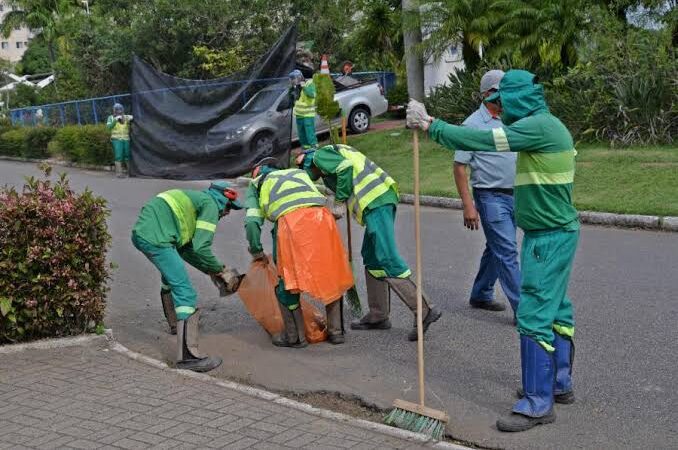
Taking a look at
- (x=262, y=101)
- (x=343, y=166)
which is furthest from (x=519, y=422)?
(x=262, y=101)

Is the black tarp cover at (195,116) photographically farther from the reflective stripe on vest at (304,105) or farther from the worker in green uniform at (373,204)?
the worker in green uniform at (373,204)

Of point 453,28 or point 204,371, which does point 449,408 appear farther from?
point 453,28

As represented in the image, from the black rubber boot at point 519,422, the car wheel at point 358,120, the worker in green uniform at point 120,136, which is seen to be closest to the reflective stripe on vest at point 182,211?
the black rubber boot at point 519,422

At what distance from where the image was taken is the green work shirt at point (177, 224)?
6.54 m

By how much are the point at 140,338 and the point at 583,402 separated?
3693mm

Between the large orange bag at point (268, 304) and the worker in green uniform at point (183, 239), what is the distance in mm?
378

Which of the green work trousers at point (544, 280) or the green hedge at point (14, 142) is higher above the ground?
the green hedge at point (14, 142)

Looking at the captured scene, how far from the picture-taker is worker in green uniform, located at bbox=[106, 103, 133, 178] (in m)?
19.9

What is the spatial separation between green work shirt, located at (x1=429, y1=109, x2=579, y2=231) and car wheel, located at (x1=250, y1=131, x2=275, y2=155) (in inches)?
477

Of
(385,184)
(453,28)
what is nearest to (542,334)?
(385,184)

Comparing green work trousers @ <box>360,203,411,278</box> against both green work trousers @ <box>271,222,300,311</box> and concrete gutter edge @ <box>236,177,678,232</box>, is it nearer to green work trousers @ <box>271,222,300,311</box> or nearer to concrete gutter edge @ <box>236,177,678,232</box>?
green work trousers @ <box>271,222,300,311</box>

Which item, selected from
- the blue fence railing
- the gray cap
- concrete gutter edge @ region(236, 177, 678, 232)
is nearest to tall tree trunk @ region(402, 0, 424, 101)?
the blue fence railing

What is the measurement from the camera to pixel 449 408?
5.55 meters

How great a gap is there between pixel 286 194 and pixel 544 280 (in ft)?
7.39
